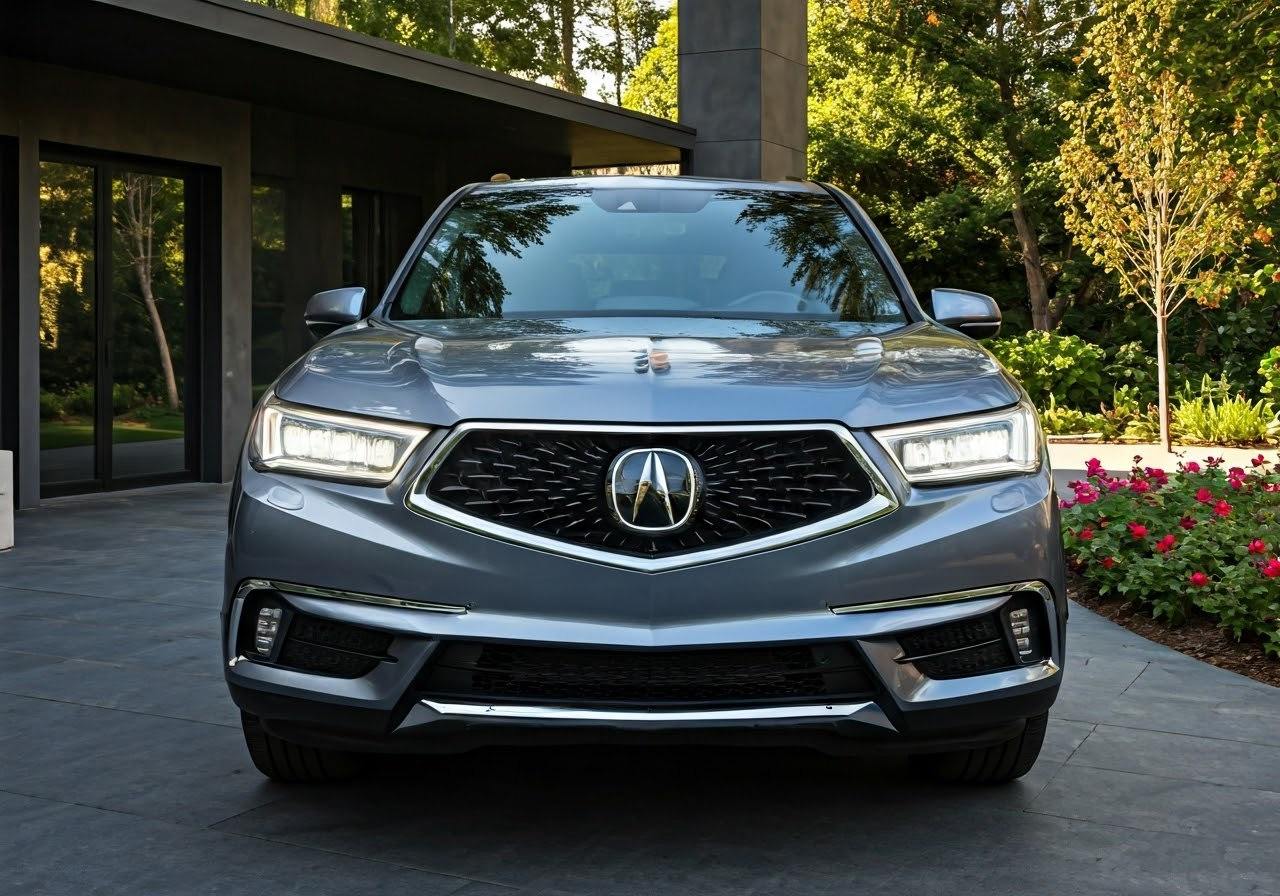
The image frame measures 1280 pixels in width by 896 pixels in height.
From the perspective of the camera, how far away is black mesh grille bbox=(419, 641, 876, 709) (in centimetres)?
339

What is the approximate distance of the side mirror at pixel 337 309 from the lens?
15.3ft

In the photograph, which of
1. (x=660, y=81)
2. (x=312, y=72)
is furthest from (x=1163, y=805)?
(x=660, y=81)

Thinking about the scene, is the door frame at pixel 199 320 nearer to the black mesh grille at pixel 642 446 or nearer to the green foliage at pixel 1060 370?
the black mesh grille at pixel 642 446

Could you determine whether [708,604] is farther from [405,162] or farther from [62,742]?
[405,162]

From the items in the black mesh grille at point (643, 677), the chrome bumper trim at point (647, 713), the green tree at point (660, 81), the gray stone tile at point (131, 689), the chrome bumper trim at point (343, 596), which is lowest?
the gray stone tile at point (131, 689)

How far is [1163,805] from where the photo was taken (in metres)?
4.12

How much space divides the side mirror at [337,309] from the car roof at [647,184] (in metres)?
0.86

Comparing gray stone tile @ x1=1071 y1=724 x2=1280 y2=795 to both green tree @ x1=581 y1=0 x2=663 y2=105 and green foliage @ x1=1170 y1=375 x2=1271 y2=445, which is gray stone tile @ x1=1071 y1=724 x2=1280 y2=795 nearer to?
green foliage @ x1=1170 y1=375 x2=1271 y2=445

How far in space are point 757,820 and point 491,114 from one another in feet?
37.2

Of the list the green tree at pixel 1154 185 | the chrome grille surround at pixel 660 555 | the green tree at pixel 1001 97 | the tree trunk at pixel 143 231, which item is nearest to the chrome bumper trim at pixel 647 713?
the chrome grille surround at pixel 660 555

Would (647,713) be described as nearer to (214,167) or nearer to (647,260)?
(647,260)

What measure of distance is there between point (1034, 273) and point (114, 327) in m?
16.0

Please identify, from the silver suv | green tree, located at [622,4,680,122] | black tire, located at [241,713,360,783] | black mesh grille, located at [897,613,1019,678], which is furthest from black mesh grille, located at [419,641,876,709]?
green tree, located at [622,4,680,122]

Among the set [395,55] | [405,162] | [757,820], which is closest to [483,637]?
[757,820]
